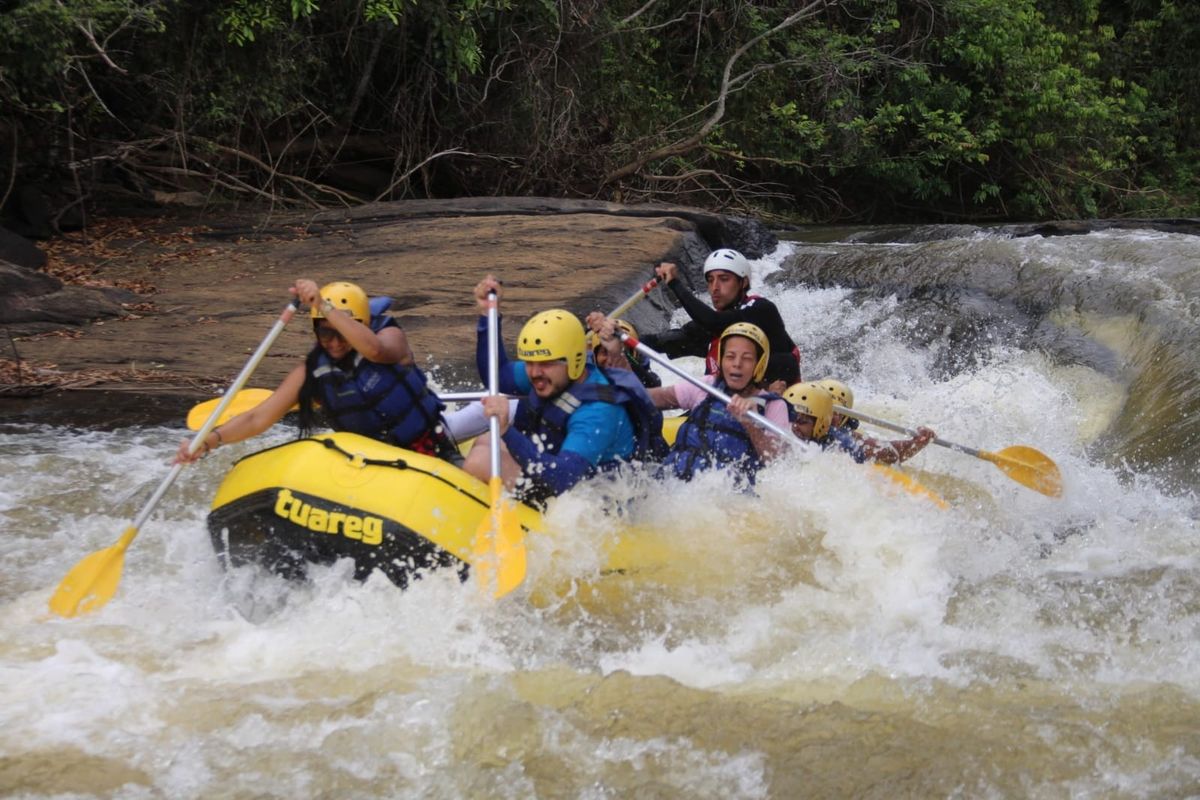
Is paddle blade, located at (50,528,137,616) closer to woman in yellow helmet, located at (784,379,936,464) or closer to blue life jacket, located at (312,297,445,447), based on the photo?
blue life jacket, located at (312,297,445,447)

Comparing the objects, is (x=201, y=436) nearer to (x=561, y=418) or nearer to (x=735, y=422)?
(x=561, y=418)

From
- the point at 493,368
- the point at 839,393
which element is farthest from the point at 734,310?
the point at 493,368

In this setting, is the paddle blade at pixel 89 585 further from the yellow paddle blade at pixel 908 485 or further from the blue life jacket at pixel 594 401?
the yellow paddle blade at pixel 908 485

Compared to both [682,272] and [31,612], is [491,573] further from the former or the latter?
[682,272]

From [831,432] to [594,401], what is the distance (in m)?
1.44

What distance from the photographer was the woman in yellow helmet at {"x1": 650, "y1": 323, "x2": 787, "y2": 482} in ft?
15.6

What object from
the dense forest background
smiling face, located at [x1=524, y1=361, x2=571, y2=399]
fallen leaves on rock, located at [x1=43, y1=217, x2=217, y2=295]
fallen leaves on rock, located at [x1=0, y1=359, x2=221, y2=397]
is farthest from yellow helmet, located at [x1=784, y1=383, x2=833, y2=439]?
the dense forest background

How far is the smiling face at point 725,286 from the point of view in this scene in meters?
5.96

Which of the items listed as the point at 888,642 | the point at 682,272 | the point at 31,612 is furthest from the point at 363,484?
the point at 682,272

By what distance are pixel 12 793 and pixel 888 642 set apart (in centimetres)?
257

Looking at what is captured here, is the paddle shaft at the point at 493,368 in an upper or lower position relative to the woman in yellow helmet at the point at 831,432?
upper

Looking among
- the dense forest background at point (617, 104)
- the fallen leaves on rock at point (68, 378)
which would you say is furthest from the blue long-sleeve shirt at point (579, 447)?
the dense forest background at point (617, 104)

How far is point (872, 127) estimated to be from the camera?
1488cm

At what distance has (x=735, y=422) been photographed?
191 inches
